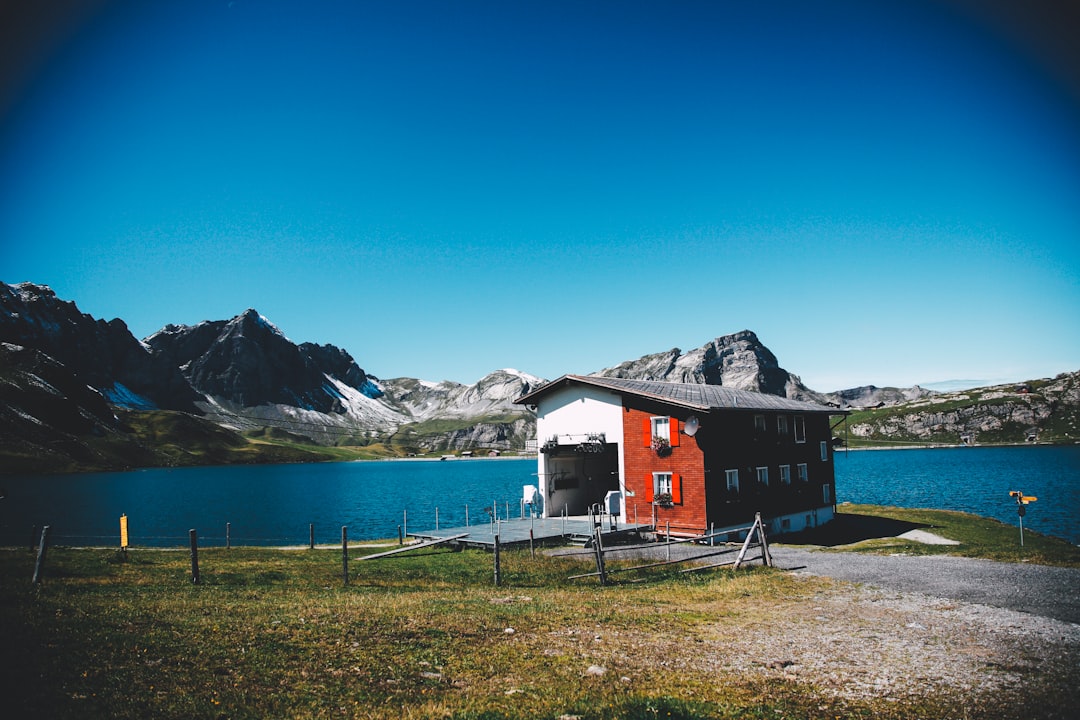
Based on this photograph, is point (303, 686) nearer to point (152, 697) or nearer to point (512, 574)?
point (152, 697)

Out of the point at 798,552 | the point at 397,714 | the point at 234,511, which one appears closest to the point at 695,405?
the point at 798,552

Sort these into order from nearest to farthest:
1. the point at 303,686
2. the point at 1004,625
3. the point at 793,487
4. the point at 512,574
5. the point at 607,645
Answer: the point at 303,686 < the point at 607,645 < the point at 1004,625 < the point at 512,574 < the point at 793,487

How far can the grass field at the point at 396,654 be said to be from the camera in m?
9.76

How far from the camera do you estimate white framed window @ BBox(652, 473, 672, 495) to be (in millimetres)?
39250

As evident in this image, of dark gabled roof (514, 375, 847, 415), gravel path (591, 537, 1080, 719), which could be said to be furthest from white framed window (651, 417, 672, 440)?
gravel path (591, 537, 1080, 719)

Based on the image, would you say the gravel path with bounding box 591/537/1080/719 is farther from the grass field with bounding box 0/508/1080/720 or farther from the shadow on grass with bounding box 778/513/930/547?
the shadow on grass with bounding box 778/513/930/547

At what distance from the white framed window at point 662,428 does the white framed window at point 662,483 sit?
7.90 ft

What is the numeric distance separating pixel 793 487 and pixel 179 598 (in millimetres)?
39973

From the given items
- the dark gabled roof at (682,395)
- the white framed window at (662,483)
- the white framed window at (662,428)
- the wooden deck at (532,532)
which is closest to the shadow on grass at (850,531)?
the white framed window at (662,483)

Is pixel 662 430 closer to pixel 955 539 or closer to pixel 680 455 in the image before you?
pixel 680 455

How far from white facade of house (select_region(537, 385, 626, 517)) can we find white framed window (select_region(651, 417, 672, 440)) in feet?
8.62

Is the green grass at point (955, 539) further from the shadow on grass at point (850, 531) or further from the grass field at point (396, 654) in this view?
the grass field at point (396, 654)

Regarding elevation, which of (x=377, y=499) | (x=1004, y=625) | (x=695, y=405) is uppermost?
(x=695, y=405)

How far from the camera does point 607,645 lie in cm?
1409
